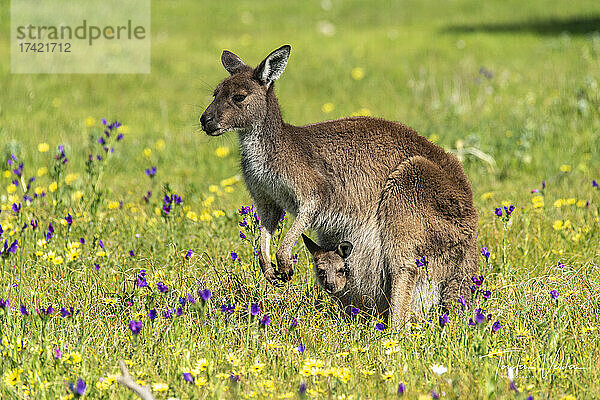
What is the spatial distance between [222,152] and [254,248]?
392cm

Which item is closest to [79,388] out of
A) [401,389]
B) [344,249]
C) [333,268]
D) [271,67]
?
[401,389]

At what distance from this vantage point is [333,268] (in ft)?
15.2

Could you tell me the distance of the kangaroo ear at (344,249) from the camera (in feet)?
15.4

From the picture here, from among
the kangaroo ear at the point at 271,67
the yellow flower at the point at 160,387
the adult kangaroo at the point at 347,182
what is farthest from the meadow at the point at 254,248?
the kangaroo ear at the point at 271,67

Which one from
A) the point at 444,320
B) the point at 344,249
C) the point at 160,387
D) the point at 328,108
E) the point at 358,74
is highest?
the point at 358,74

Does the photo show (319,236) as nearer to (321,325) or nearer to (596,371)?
(321,325)

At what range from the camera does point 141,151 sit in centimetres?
900

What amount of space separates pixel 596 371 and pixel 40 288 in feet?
10.6

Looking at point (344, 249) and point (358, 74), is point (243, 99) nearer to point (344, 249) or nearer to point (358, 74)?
point (344, 249)

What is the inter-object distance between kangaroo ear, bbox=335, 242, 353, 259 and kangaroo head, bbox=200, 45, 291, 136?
891mm

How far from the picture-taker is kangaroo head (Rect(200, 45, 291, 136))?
4.44m

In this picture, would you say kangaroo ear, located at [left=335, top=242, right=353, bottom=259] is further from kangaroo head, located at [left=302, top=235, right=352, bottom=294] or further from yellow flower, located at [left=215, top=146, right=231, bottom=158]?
yellow flower, located at [left=215, top=146, right=231, bottom=158]

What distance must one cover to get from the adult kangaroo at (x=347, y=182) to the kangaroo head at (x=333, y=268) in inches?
3.7

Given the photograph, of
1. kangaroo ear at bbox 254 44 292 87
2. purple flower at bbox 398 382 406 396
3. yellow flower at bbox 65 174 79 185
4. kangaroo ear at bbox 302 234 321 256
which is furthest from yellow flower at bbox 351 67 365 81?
purple flower at bbox 398 382 406 396
